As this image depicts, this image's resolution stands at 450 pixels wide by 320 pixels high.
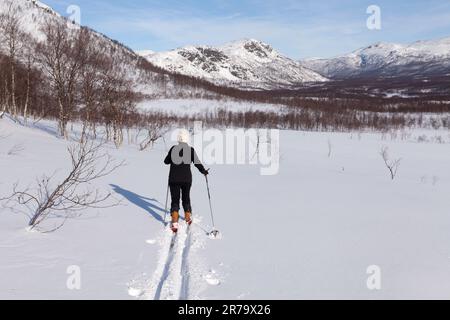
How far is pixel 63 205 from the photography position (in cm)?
639

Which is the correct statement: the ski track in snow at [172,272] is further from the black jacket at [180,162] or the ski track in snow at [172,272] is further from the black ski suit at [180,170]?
the black jacket at [180,162]

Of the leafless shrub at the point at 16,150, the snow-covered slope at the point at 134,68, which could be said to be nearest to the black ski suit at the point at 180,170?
the leafless shrub at the point at 16,150

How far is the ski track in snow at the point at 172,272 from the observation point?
13.0 feet

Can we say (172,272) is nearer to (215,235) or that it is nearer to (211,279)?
(211,279)

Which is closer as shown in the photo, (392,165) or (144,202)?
(144,202)

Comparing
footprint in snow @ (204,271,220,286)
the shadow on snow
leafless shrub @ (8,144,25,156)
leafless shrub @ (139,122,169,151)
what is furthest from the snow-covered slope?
footprint in snow @ (204,271,220,286)

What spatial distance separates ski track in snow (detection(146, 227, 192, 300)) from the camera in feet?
13.0

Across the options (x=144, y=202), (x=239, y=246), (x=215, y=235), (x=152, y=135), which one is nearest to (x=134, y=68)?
(x=152, y=135)

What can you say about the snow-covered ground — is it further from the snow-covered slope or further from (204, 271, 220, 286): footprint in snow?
the snow-covered slope

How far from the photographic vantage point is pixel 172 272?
14.9ft

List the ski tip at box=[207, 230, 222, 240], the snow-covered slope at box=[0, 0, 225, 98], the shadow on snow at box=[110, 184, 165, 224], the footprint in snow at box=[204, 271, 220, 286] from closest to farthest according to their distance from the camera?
the footprint in snow at box=[204, 271, 220, 286] → the ski tip at box=[207, 230, 222, 240] → the shadow on snow at box=[110, 184, 165, 224] → the snow-covered slope at box=[0, 0, 225, 98]

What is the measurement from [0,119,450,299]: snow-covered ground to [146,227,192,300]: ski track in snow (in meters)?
0.01

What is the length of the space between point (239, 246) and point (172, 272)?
1.32 metres
